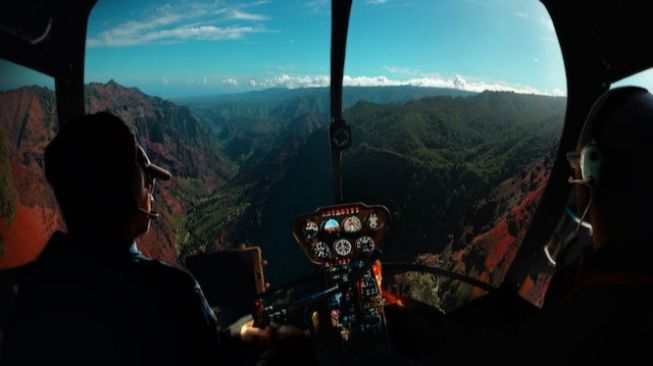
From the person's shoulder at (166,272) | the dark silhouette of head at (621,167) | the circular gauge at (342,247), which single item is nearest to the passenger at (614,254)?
the dark silhouette of head at (621,167)

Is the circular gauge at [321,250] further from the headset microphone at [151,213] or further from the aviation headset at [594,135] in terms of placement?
the aviation headset at [594,135]

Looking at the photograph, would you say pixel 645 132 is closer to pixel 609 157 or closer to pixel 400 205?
pixel 609 157

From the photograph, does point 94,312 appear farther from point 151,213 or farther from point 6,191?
point 6,191

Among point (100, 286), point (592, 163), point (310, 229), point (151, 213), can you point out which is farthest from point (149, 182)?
point (310, 229)

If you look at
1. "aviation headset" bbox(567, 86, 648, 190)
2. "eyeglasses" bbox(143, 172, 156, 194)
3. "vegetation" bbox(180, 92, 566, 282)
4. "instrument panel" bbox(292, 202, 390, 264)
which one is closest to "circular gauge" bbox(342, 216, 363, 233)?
"instrument panel" bbox(292, 202, 390, 264)

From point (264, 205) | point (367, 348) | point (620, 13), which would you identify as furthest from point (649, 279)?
point (264, 205)

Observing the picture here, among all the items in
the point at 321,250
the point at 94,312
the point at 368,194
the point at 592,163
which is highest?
the point at 592,163
